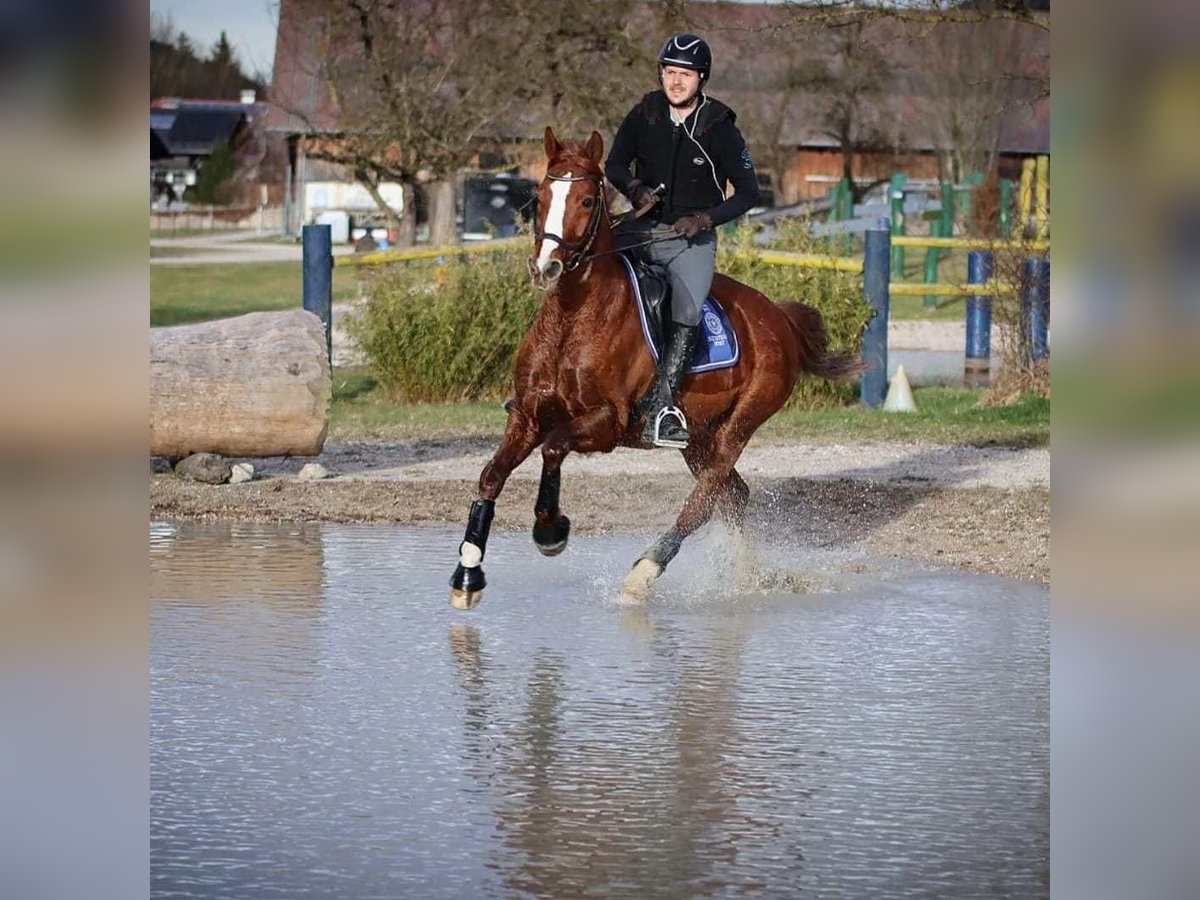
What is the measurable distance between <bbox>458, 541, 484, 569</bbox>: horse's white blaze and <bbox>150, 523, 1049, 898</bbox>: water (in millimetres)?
295

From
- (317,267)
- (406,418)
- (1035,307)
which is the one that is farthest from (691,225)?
(317,267)

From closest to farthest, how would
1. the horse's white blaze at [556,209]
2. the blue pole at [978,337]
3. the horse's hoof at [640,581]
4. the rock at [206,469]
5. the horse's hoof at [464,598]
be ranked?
the horse's white blaze at [556,209]
the horse's hoof at [464,598]
the horse's hoof at [640,581]
the rock at [206,469]
the blue pole at [978,337]

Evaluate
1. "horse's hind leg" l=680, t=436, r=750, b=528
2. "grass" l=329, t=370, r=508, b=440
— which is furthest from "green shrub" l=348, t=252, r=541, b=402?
"horse's hind leg" l=680, t=436, r=750, b=528

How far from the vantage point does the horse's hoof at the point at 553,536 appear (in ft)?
31.8

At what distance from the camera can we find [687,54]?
967 centimetres

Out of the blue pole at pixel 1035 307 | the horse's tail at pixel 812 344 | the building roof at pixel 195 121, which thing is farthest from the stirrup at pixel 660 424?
the building roof at pixel 195 121

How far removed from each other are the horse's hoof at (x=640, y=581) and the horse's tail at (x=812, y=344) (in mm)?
2235

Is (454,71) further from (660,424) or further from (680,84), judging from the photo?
(660,424)

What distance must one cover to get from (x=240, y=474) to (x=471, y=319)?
591 centimetres

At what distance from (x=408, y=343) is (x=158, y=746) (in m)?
13.0

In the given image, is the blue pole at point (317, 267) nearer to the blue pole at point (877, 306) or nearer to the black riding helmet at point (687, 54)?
the blue pole at point (877, 306)
